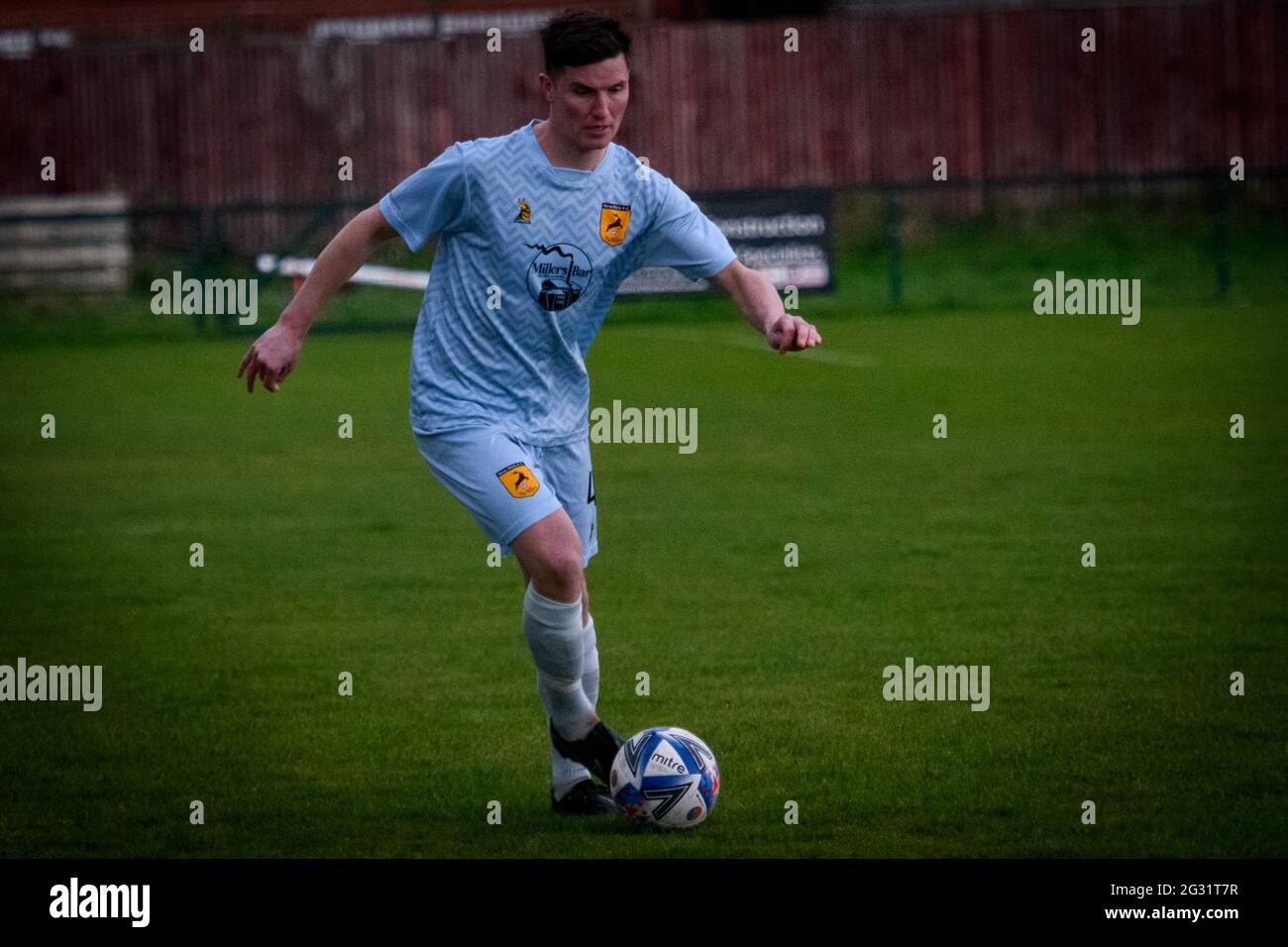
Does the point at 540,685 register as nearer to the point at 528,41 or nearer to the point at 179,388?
the point at 179,388

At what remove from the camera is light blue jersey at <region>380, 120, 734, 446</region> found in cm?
578

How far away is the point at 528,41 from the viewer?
3059 cm

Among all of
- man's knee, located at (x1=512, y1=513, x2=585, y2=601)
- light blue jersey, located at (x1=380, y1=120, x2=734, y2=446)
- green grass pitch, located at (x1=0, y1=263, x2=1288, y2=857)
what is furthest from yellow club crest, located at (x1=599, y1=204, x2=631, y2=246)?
green grass pitch, located at (x1=0, y1=263, x2=1288, y2=857)

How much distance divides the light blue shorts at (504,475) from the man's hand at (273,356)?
0.50 m

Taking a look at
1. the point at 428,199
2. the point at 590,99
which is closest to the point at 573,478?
the point at 428,199

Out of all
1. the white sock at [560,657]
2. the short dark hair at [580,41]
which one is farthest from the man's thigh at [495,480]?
the short dark hair at [580,41]

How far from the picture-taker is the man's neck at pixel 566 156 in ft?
19.2

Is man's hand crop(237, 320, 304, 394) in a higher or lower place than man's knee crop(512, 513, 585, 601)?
higher

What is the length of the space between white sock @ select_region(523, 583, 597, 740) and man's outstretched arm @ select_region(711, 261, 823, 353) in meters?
1.00

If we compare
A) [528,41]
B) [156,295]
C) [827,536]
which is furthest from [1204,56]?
[827,536]

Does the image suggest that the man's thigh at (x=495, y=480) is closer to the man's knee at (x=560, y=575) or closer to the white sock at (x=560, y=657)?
the man's knee at (x=560, y=575)

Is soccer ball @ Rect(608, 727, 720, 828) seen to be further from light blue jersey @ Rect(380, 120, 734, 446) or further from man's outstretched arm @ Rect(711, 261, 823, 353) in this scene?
man's outstretched arm @ Rect(711, 261, 823, 353)

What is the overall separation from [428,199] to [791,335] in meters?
1.17

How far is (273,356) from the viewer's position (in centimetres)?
559
